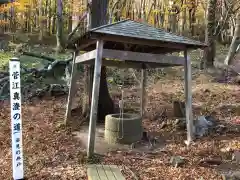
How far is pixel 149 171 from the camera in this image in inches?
217

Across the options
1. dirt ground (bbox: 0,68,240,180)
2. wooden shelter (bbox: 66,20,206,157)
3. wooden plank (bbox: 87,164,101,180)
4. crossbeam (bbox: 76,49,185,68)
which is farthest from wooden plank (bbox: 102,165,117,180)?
crossbeam (bbox: 76,49,185,68)

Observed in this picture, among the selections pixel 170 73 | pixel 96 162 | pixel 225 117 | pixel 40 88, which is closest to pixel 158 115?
pixel 225 117

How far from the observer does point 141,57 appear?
7258mm

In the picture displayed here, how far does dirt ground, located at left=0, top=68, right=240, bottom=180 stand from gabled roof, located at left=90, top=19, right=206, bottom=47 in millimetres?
2591

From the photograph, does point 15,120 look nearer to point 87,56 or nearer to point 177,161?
point 177,161

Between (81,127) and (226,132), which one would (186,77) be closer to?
(226,132)

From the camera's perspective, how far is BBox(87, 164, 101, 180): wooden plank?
4923mm

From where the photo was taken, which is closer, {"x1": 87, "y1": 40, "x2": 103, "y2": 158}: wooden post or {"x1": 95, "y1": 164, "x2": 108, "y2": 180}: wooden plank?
{"x1": 95, "y1": 164, "x2": 108, "y2": 180}: wooden plank

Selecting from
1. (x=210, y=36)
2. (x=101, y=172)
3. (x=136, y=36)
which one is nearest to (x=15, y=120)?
(x=101, y=172)

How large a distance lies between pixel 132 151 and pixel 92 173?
2048 mm

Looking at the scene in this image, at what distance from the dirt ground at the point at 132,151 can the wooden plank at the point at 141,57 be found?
6.85 ft

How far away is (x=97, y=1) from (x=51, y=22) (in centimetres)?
2599

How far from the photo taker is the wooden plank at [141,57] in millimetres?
6895

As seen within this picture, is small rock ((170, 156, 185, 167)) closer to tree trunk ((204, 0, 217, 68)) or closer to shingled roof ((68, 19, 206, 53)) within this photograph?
shingled roof ((68, 19, 206, 53))
